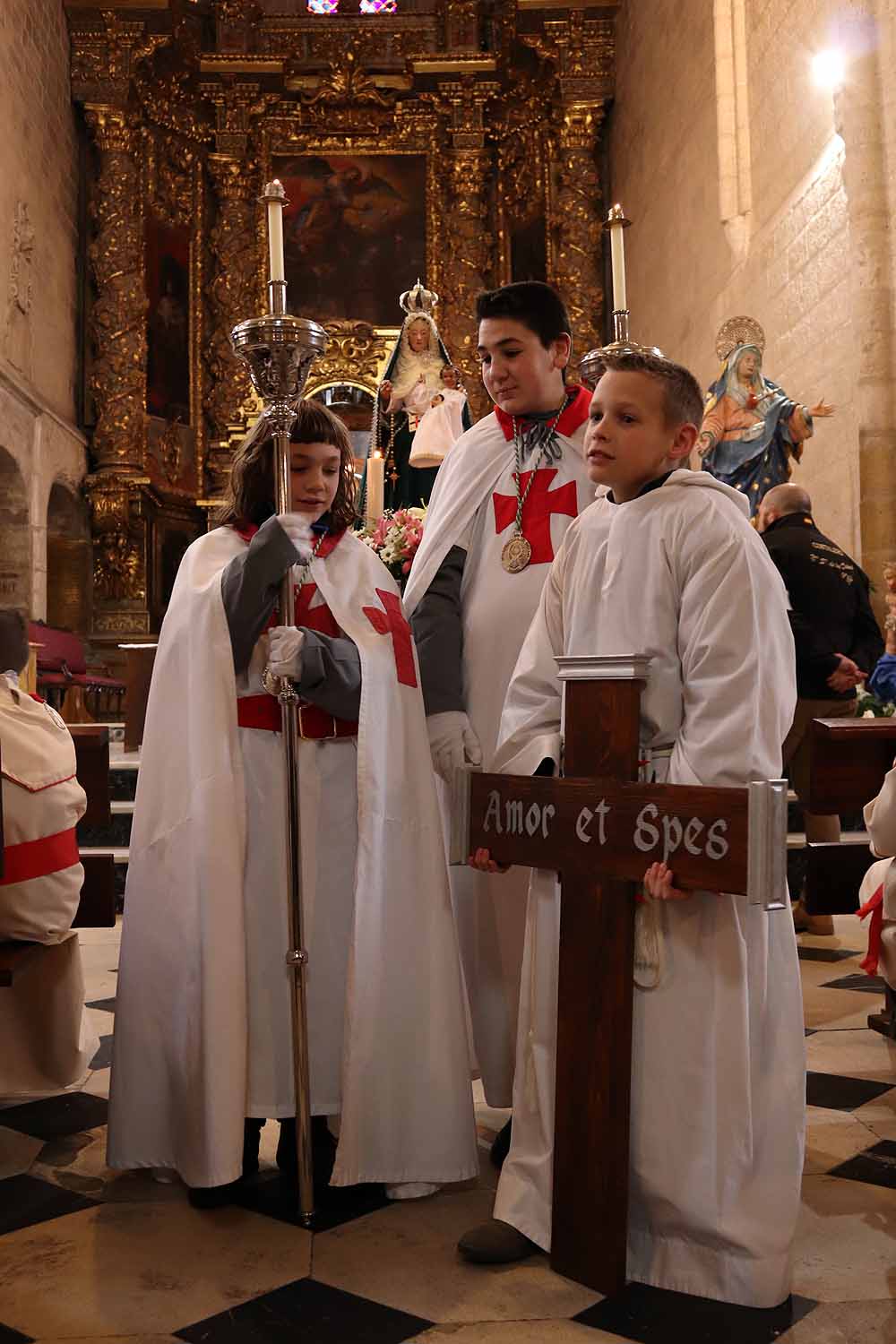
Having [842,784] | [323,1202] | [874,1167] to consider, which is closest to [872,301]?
[842,784]

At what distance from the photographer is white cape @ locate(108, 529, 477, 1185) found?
2531mm

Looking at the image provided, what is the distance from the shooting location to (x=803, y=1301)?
2.10 meters

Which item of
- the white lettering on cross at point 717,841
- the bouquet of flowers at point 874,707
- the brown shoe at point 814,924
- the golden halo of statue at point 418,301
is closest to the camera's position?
the white lettering on cross at point 717,841

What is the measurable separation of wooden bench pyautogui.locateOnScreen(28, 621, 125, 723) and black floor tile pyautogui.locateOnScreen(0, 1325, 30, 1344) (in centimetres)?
946

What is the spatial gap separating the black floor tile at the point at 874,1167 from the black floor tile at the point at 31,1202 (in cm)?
156

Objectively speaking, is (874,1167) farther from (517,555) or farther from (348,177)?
(348,177)

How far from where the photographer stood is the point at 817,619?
573 centimetres

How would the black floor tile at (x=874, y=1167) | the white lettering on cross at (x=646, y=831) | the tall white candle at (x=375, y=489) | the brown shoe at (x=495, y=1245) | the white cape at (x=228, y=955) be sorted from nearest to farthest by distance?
the white lettering on cross at (x=646, y=831)
the brown shoe at (x=495, y=1245)
the white cape at (x=228, y=955)
the black floor tile at (x=874, y=1167)
the tall white candle at (x=375, y=489)

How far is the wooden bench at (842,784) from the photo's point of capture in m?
3.38

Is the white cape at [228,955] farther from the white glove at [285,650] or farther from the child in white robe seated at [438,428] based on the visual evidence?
the child in white robe seated at [438,428]

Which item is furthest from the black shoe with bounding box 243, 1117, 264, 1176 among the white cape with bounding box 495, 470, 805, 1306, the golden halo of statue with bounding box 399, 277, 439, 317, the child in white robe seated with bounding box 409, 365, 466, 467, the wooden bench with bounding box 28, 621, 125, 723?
the wooden bench with bounding box 28, 621, 125, 723

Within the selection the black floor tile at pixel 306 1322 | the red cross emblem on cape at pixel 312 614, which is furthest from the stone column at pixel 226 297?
the black floor tile at pixel 306 1322

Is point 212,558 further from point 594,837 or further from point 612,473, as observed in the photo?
point 594,837

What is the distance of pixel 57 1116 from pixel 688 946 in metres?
1.86
